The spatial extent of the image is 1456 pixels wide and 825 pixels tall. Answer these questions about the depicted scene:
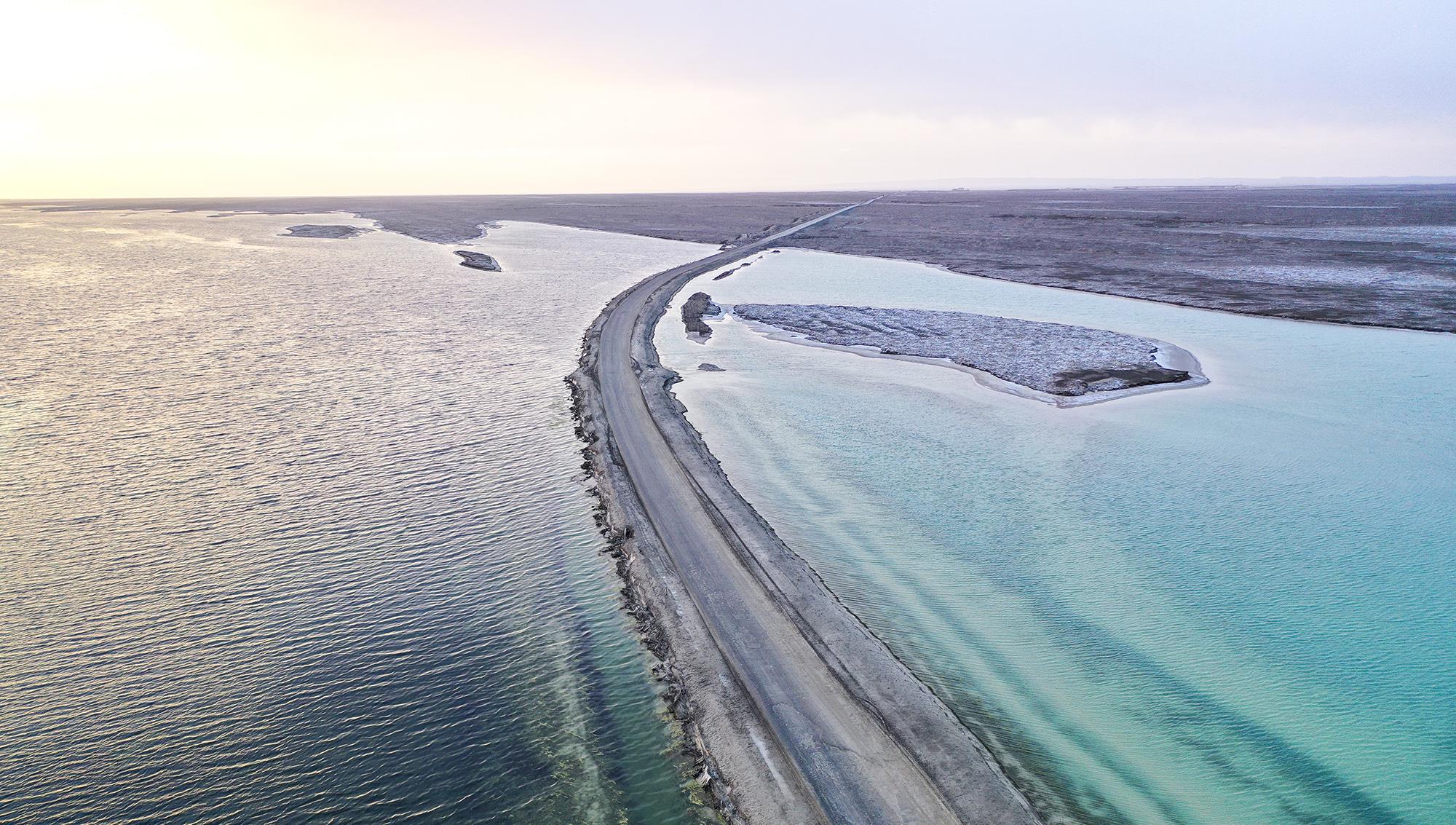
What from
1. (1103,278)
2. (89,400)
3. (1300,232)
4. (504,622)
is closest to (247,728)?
(504,622)

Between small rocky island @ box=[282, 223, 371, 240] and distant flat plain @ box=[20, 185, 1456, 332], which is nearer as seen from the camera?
distant flat plain @ box=[20, 185, 1456, 332]

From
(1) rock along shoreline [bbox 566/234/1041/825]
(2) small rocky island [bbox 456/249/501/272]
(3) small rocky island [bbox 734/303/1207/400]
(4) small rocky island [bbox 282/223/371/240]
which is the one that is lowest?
(1) rock along shoreline [bbox 566/234/1041/825]

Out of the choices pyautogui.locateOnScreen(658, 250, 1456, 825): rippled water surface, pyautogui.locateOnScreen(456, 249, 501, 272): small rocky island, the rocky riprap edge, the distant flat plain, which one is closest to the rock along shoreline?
the rocky riprap edge

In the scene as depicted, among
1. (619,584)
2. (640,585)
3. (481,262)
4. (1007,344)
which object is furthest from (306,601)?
(481,262)

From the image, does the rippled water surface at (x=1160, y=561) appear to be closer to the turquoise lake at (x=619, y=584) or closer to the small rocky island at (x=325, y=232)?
the turquoise lake at (x=619, y=584)

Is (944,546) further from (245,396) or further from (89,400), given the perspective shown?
(89,400)

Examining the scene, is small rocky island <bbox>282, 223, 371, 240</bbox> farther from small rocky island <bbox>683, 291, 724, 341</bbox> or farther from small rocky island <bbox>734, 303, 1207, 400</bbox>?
small rocky island <bbox>734, 303, 1207, 400</bbox>
